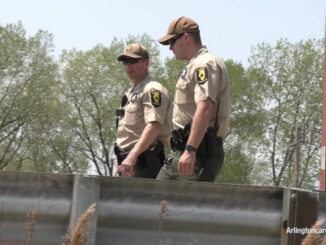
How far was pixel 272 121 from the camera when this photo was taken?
58.3 meters

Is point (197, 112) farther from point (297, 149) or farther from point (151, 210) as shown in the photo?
point (297, 149)

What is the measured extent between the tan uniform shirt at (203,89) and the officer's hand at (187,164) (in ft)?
1.00

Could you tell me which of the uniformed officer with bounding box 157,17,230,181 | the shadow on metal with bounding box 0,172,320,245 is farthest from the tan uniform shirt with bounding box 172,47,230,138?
the shadow on metal with bounding box 0,172,320,245

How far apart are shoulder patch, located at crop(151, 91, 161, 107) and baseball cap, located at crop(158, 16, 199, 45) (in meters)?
0.61

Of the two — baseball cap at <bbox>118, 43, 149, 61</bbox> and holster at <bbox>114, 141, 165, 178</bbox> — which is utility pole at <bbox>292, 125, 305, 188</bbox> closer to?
baseball cap at <bbox>118, 43, 149, 61</bbox>

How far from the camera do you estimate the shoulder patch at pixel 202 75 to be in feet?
17.8

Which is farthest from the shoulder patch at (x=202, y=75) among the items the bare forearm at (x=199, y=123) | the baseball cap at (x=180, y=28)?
the baseball cap at (x=180, y=28)

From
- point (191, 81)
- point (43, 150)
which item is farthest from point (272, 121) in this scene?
point (191, 81)

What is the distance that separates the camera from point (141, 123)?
6.62 metres

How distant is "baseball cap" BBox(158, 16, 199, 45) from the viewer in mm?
5809

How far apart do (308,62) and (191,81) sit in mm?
51120

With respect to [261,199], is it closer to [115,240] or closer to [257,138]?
[115,240]

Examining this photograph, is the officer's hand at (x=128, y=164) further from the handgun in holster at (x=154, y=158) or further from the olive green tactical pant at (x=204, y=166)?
the olive green tactical pant at (x=204, y=166)

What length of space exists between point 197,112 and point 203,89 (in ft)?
0.52
